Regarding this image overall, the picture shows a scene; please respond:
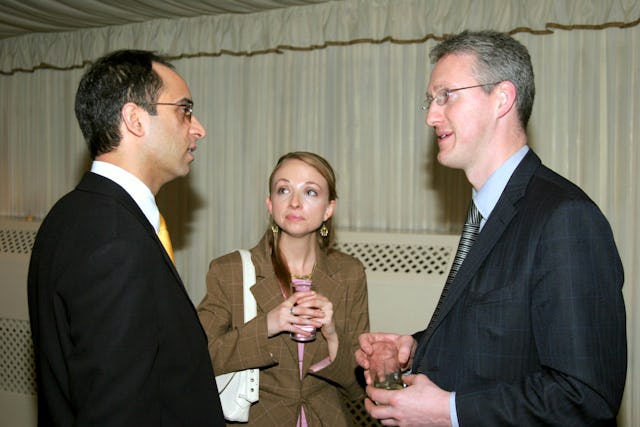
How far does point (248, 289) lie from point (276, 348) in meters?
0.25

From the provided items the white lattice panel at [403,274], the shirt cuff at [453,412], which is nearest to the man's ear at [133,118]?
the shirt cuff at [453,412]

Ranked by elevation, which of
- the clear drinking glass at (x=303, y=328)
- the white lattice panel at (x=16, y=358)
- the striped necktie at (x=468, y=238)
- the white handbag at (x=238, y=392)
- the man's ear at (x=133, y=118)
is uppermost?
the man's ear at (x=133, y=118)

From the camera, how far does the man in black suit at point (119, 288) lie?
4.66 feet

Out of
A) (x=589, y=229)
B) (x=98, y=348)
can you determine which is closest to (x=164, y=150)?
(x=98, y=348)

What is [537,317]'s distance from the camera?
147 cm

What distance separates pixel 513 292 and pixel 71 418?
3.74 ft

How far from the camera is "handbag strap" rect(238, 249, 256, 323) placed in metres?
2.41

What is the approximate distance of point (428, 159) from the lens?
4.12 m

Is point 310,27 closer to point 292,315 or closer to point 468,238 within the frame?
point 292,315

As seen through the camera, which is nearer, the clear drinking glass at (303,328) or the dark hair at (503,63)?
the dark hair at (503,63)

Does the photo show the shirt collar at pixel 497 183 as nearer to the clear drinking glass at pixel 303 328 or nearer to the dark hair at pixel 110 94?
the clear drinking glass at pixel 303 328

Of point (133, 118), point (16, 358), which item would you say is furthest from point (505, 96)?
point (16, 358)

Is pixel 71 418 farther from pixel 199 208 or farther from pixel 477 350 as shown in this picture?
pixel 199 208

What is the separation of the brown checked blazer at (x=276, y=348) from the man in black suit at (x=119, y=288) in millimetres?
568
